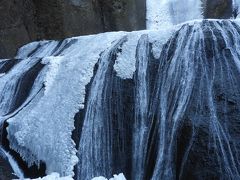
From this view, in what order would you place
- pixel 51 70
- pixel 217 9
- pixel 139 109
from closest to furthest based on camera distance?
pixel 139 109, pixel 51 70, pixel 217 9

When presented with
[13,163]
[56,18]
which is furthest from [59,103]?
[56,18]

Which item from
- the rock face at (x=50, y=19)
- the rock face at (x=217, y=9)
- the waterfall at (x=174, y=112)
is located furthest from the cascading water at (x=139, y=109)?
the rock face at (x=217, y=9)

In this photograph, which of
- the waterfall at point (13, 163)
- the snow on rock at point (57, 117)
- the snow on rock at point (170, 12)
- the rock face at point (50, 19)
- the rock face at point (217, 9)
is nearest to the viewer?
the snow on rock at point (57, 117)

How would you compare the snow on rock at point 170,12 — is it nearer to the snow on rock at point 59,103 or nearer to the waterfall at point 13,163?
the snow on rock at point 59,103

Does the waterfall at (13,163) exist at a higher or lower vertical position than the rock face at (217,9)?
lower

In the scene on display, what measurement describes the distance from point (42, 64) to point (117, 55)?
124 centimetres

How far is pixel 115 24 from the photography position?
31.2 feet

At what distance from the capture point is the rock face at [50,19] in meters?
7.24

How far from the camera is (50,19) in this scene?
7836mm

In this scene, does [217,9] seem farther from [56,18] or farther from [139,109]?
[139,109]

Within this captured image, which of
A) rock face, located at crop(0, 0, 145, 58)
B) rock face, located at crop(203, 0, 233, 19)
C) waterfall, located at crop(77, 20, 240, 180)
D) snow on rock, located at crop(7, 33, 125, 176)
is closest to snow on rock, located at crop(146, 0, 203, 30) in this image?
rock face, located at crop(203, 0, 233, 19)

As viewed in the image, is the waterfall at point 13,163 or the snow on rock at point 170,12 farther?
the snow on rock at point 170,12

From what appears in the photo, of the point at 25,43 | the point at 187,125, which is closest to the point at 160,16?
the point at 25,43

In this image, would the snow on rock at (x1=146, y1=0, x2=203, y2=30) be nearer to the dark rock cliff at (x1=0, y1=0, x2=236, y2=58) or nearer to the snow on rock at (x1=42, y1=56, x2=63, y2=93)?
the dark rock cliff at (x1=0, y1=0, x2=236, y2=58)
